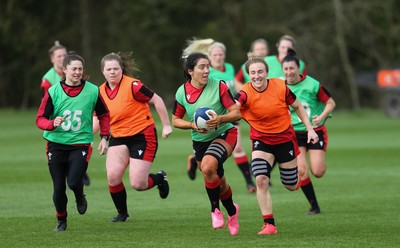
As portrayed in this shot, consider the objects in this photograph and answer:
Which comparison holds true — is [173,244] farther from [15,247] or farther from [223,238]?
[15,247]

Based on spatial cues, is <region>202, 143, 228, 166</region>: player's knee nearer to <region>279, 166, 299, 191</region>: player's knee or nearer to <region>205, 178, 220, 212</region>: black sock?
<region>205, 178, 220, 212</region>: black sock

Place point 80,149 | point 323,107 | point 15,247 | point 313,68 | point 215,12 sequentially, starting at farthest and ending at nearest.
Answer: point 215,12
point 313,68
point 323,107
point 80,149
point 15,247

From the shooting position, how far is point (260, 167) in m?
10.3

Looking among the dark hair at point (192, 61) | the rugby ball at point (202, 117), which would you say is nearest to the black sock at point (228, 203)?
the rugby ball at point (202, 117)

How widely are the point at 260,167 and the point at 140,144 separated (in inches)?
68.5

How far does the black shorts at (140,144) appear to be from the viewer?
1140cm

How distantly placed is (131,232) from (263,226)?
1.37 metres

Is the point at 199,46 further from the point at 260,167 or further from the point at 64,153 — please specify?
the point at 260,167

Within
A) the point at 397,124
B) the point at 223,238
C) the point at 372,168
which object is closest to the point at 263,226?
the point at 223,238

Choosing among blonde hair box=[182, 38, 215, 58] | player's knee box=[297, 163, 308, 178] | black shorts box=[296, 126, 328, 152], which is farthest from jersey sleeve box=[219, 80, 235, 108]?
black shorts box=[296, 126, 328, 152]

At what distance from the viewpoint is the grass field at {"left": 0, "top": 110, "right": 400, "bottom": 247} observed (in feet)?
31.8

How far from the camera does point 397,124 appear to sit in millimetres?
34000

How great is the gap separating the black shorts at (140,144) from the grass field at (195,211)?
29.7 inches

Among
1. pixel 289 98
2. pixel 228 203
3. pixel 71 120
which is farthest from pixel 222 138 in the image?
pixel 71 120
